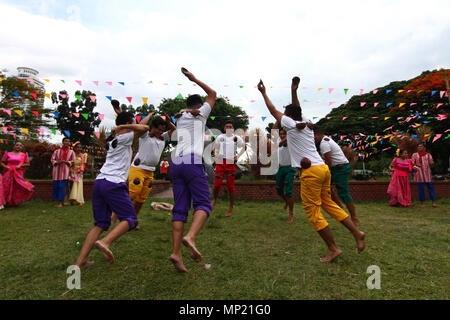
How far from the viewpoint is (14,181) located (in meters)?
7.19

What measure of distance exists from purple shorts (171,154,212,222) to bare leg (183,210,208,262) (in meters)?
0.07

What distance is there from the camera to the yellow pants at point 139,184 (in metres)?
4.05

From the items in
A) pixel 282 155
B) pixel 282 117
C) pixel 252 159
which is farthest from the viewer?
pixel 252 159

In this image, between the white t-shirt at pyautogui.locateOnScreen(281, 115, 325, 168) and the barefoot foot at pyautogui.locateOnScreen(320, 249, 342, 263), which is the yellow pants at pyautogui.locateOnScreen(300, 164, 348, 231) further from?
the barefoot foot at pyautogui.locateOnScreen(320, 249, 342, 263)

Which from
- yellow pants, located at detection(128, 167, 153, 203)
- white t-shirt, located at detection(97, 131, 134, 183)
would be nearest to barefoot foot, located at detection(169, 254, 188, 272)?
white t-shirt, located at detection(97, 131, 134, 183)

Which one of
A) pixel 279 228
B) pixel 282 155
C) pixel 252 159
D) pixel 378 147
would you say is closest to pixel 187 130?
pixel 279 228

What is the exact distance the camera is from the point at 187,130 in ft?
9.10

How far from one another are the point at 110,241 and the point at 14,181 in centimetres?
696

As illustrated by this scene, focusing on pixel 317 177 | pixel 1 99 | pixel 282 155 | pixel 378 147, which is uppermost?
pixel 1 99

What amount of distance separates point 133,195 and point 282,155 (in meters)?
3.12

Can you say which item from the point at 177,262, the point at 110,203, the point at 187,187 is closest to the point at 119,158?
the point at 110,203

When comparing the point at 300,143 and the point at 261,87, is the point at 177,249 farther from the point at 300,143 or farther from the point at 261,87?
the point at 261,87

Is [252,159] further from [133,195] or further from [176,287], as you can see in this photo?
[176,287]

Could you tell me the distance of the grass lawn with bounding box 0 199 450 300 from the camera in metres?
2.10
